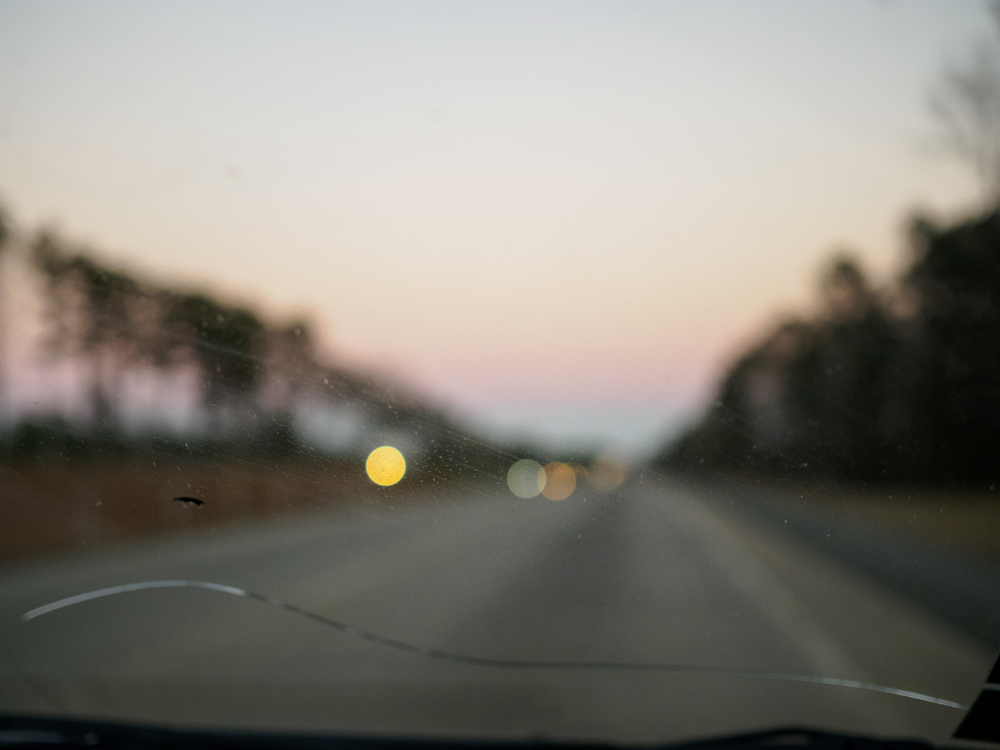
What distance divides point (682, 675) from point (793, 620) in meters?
3.37

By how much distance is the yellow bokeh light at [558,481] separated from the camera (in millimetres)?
5250

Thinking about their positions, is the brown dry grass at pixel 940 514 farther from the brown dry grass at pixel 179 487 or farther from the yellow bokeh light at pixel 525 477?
the brown dry grass at pixel 179 487

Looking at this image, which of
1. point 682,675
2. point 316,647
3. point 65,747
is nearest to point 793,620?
point 682,675

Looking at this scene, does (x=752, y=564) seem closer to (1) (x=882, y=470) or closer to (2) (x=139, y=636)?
(1) (x=882, y=470)

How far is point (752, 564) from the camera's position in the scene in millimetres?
7227

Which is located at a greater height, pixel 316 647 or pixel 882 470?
pixel 882 470

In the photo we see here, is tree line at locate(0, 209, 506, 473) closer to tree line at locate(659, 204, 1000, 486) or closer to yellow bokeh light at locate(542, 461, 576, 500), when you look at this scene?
yellow bokeh light at locate(542, 461, 576, 500)

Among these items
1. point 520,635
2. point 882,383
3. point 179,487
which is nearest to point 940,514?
point 882,383

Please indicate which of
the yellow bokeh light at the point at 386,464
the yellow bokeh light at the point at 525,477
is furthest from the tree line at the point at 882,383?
the yellow bokeh light at the point at 386,464

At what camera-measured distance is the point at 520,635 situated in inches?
259

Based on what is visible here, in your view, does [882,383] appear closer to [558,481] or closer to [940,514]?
[940,514]

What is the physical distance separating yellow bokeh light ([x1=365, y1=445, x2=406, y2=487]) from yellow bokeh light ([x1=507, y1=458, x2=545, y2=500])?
26.0 inches

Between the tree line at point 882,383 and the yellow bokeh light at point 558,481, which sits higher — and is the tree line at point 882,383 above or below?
above

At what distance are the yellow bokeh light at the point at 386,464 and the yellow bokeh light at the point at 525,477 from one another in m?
0.66
